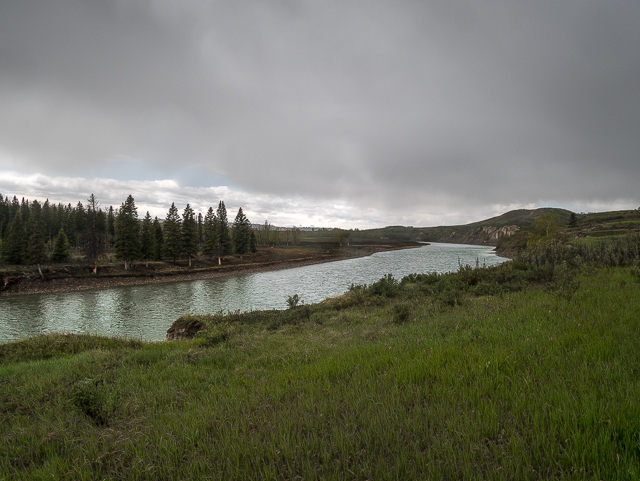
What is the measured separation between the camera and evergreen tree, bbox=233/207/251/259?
2963 inches

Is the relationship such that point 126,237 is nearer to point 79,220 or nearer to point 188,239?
point 188,239

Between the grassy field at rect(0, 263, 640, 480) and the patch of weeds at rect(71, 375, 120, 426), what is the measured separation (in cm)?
2

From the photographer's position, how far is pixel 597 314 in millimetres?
6566

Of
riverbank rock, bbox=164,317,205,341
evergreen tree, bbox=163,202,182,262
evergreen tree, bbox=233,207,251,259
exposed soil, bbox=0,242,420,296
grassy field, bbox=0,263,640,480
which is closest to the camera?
grassy field, bbox=0,263,640,480

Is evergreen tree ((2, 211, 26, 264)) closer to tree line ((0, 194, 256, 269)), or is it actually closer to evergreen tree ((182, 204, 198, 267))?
tree line ((0, 194, 256, 269))

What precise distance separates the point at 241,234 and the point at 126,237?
2863cm

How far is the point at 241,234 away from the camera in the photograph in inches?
2980

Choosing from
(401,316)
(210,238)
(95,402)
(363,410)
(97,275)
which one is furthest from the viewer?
(210,238)

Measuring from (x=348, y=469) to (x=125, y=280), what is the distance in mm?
50536

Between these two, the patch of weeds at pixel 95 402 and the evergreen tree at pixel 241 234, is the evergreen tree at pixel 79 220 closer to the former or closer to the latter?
the evergreen tree at pixel 241 234

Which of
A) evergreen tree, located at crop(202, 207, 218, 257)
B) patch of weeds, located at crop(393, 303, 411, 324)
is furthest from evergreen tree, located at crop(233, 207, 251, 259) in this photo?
patch of weeds, located at crop(393, 303, 411, 324)

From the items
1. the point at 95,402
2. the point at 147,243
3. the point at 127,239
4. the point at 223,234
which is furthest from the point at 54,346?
the point at 223,234

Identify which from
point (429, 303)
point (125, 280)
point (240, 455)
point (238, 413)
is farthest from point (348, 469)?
point (125, 280)

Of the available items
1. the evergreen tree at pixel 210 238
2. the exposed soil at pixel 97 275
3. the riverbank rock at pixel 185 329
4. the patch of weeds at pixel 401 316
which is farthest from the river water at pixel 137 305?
the evergreen tree at pixel 210 238
